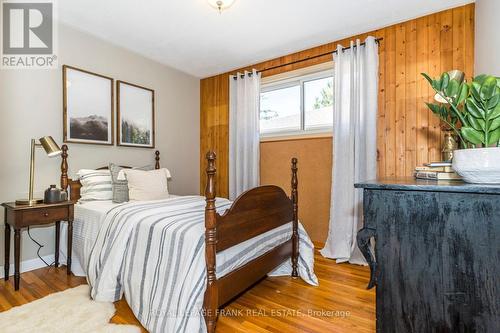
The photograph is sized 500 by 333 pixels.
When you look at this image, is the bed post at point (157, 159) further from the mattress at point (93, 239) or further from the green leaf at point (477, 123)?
the green leaf at point (477, 123)

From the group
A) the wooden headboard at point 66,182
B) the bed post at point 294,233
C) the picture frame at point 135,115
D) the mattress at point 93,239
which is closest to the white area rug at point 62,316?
the mattress at point 93,239

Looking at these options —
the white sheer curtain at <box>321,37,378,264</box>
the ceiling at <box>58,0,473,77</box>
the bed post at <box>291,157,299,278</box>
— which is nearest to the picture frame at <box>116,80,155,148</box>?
the ceiling at <box>58,0,473,77</box>

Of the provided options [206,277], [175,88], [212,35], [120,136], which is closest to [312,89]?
[212,35]

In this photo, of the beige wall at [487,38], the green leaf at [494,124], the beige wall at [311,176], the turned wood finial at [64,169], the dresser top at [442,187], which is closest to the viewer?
the dresser top at [442,187]

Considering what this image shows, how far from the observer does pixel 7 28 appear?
8.03ft

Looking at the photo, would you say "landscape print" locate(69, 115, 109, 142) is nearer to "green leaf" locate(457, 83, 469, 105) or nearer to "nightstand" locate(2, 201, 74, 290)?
"nightstand" locate(2, 201, 74, 290)

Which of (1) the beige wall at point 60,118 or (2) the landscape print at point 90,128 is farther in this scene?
(2) the landscape print at point 90,128

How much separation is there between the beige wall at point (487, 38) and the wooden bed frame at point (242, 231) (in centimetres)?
156

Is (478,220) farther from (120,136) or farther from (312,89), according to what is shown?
(120,136)

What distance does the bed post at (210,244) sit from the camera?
60.4 inches

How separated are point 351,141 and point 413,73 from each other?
88 cm

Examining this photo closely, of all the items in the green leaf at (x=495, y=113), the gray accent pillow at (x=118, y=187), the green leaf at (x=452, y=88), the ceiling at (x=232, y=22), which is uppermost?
the ceiling at (x=232, y=22)

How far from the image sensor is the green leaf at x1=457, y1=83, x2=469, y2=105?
103 cm

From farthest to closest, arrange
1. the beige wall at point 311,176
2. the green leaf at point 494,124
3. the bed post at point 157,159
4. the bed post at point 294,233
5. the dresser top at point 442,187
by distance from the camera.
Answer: the bed post at point 157,159 → the beige wall at point 311,176 → the bed post at point 294,233 → the green leaf at point 494,124 → the dresser top at point 442,187
